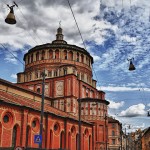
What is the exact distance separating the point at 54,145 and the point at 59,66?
2142 cm

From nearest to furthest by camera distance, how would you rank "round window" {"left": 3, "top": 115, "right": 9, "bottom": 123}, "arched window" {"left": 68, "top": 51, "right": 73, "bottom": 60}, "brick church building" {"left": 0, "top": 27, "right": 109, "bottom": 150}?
1. "round window" {"left": 3, "top": 115, "right": 9, "bottom": 123}
2. "brick church building" {"left": 0, "top": 27, "right": 109, "bottom": 150}
3. "arched window" {"left": 68, "top": 51, "right": 73, "bottom": 60}

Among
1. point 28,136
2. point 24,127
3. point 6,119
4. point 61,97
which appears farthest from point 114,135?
point 6,119

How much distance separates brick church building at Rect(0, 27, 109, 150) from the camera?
107 feet

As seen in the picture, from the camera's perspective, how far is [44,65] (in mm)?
52125

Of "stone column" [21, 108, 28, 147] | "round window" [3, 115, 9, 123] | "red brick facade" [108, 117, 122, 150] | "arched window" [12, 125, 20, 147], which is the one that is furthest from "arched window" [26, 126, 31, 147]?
"red brick facade" [108, 117, 122, 150]

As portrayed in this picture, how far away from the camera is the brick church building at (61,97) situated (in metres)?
32.5

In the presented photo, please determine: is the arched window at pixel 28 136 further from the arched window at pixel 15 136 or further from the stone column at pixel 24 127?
the arched window at pixel 15 136

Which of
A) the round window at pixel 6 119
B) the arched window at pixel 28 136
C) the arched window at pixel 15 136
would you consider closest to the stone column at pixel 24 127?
the arched window at pixel 28 136

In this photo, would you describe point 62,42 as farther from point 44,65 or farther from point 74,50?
point 44,65

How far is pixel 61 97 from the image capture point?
47594 mm

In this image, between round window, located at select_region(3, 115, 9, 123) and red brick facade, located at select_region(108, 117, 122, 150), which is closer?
round window, located at select_region(3, 115, 9, 123)

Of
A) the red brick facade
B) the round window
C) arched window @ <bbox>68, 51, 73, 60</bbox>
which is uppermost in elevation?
arched window @ <bbox>68, 51, 73, 60</bbox>

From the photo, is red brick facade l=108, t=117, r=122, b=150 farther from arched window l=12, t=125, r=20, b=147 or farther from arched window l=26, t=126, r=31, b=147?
arched window l=12, t=125, r=20, b=147

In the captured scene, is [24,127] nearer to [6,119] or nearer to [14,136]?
[14,136]
